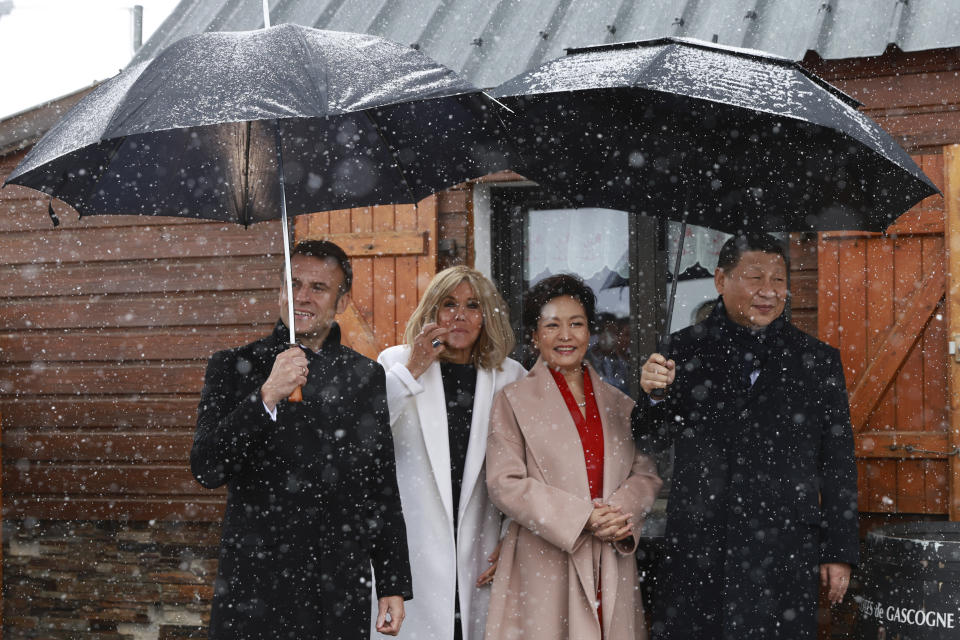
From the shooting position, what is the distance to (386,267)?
15.9 feet

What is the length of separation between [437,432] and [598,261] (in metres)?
1.90

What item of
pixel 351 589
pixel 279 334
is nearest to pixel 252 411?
pixel 279 334

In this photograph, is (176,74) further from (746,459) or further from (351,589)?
(746,459)

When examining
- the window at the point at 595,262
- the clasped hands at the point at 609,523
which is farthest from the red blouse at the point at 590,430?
the window at the point at 595,262

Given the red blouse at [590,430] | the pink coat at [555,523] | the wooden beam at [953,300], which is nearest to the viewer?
the pink coat at [555,523]

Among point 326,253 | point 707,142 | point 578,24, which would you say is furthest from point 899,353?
point 326,253

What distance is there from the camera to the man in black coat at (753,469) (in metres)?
3.07

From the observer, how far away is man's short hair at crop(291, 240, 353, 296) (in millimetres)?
2947

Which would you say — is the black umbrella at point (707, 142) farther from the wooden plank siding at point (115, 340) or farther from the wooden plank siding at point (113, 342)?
the wooden plank siding at point (113, 342)

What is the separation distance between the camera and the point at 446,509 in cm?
325

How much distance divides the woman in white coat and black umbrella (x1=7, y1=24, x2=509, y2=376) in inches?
17.6

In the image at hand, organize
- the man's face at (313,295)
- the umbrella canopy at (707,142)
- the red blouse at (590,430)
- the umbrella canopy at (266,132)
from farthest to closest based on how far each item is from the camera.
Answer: the red blouse at (590,430) < the man's face at (313,295) < the umbrella canopy at (707,142) < the umbrella canopy at (266,132)

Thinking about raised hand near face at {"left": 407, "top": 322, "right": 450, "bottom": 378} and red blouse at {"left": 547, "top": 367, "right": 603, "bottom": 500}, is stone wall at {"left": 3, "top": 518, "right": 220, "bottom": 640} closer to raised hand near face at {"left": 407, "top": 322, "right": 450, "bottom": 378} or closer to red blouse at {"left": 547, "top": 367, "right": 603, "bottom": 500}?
raised hand near face at {"left": 407, "top": 322, "right": 450, "bottom": 378}

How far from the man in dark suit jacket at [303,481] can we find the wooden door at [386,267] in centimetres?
183
